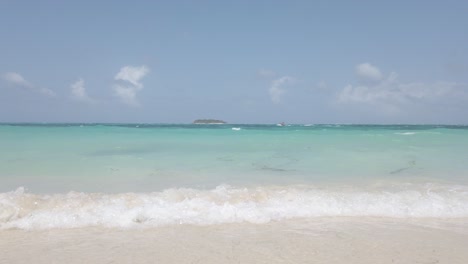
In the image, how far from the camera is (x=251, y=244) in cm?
376

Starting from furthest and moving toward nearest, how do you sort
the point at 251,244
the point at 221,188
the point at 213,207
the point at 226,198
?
the point at 221,188
the point at 226,198
the point at 213,207
the point at 251,244

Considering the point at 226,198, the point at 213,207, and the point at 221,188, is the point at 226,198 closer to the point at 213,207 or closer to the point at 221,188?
the point at 213,207

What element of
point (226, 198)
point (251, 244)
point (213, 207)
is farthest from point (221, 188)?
point (251, 244)

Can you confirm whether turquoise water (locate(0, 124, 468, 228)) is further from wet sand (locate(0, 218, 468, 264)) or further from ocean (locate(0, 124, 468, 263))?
wet sand (locate(0, 218, 468, 264))

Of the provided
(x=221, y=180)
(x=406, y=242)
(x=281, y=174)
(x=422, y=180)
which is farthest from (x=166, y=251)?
(x=422, y=180)

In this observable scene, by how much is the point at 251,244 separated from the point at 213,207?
4.72 ft

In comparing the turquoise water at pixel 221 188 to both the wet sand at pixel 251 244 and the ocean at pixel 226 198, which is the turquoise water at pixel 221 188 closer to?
the ocean at pixel 226 198

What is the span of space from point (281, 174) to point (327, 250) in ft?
16.0

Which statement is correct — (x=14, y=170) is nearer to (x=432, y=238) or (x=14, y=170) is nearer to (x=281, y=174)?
(x=281, y=174)

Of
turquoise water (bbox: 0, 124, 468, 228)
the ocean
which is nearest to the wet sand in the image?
the ocean

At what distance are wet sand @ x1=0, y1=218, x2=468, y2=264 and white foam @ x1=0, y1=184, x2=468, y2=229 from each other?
0.90 feet

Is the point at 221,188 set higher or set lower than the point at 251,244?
higher

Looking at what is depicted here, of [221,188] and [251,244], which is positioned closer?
[251,244]

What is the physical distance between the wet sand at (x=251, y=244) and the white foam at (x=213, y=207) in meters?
0.28
